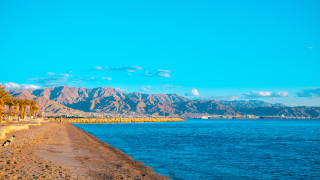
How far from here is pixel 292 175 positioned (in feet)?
57.7

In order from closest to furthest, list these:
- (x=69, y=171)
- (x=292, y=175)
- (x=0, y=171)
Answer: (x=0, y=171) < (x=69, y=171) < (x=292, y=175)

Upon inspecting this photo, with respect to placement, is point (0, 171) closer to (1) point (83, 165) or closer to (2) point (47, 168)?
(2) point (47, 168)

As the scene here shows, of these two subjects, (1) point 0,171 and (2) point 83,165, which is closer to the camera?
(1) point 0,171

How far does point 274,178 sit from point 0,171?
15.0 metres

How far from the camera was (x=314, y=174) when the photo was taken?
58.5ft

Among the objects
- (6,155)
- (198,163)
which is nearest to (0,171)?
(6,155)

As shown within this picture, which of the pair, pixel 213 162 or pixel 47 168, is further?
pixel 213 162

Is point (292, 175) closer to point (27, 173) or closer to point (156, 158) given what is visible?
point (156, 158)

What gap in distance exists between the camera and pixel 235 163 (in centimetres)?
2108

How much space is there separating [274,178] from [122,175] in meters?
9.25

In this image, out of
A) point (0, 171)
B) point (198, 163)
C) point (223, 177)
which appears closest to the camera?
point (0, 171)

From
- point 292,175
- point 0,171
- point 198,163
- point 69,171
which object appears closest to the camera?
point 0,171

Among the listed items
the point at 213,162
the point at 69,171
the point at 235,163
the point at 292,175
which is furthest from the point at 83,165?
the point at 292,175

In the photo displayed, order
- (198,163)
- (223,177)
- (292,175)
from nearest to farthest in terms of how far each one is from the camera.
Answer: (223,177) < (292,175) < (198,163)
